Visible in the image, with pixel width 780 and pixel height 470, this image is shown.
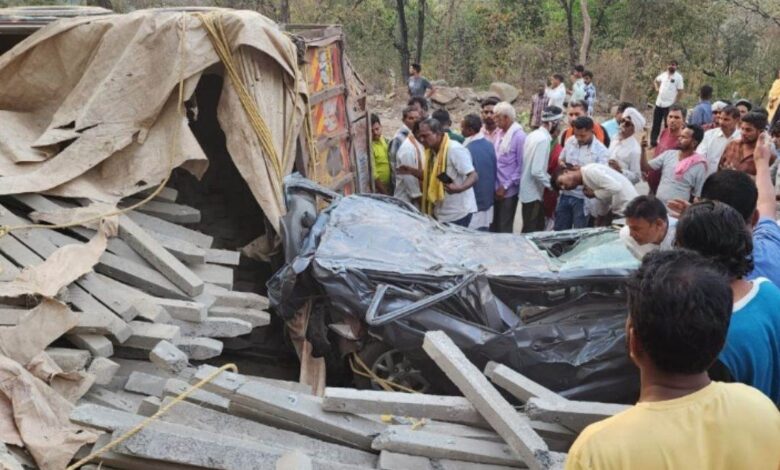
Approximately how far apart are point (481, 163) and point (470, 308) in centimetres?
272

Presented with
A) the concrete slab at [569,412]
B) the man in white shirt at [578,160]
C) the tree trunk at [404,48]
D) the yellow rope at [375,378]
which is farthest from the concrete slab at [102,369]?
the tree trunk at [404,48]

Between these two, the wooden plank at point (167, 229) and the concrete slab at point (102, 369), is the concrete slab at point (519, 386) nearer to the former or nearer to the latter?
the concrete slab at point (102, 369)

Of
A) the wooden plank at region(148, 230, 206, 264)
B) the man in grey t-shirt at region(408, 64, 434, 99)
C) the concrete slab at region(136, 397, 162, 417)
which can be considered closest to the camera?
the concrete slab at region(136, 397, 162, 417)

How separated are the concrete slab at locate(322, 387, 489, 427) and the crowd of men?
3.91ft

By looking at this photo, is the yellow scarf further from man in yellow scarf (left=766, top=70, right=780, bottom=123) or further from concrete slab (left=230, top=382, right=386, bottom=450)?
man in yellow scarf (left=766, top=70, right=780, bottom=123)

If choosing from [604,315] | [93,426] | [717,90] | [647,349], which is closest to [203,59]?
[93,426]

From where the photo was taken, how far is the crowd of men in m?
1.66

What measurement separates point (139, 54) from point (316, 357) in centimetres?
259

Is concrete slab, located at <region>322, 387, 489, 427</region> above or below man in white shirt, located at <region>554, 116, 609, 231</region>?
below

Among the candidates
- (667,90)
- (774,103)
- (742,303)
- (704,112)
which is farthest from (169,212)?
(667,90)

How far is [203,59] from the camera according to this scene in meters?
5.00

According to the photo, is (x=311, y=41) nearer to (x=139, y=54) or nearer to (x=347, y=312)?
(x=139, y=54)

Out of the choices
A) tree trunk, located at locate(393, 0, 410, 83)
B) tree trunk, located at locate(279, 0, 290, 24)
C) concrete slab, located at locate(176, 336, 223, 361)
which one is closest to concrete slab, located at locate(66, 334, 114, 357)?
concrete slab, located at locate(176, 336, 223, 361)

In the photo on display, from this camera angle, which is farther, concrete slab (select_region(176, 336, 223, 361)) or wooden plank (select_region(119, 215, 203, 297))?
wooden plank (select_region(119, 215, 203, 297))
